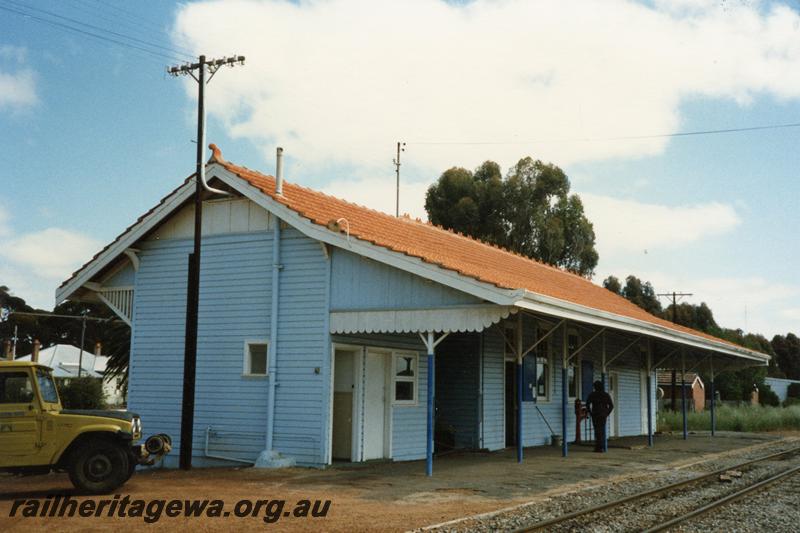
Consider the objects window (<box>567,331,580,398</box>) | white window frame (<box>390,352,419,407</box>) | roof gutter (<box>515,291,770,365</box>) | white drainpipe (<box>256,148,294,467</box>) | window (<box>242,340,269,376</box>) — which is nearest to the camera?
roof gutter (<box>515,291,770,365</box>)

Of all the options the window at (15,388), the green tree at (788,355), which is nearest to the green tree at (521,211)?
the window at (15,388)

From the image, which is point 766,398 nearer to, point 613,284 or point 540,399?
point 613,284

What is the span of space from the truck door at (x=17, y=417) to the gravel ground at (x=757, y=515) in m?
8.04

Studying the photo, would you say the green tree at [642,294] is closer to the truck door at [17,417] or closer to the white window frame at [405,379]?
the white window frame at [405,379]

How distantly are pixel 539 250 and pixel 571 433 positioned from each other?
26007mm

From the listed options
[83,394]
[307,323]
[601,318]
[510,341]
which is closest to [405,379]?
[307,323]

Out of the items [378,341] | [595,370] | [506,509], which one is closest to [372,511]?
[506,509]

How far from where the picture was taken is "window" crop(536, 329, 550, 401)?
776 inches

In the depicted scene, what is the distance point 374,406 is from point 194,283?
3.87 metres

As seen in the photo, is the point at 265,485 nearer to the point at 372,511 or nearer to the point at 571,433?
the point at 372,511

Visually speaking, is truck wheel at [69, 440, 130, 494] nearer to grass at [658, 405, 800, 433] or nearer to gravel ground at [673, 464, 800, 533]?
gravel ground at [673, 464, 800, 533]

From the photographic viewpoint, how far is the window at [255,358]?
1480 centimetres

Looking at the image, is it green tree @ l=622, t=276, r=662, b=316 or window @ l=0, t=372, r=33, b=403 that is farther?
green tree @ l=622, t=276, r=662, b=316

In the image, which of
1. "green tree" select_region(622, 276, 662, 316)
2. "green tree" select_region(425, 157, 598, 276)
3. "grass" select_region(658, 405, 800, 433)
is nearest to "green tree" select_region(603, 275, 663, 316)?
"green tree" select_region(622, 276, 662, 316)
